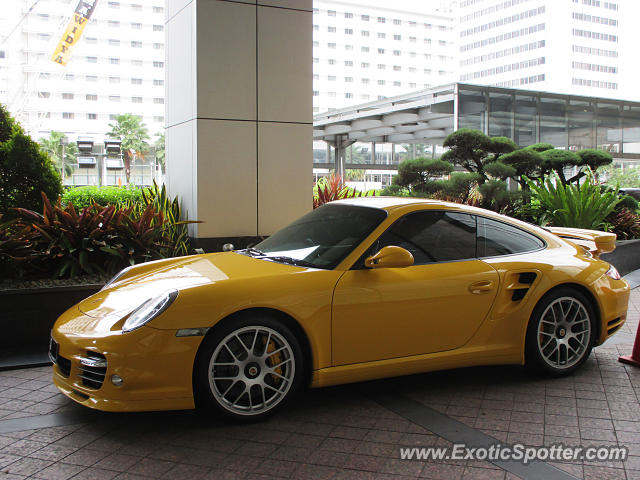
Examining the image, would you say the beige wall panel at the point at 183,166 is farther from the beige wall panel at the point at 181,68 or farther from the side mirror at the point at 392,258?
the side mirror at the point at 392,258

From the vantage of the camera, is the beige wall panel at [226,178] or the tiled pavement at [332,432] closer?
the tiled pavement at [332,432]

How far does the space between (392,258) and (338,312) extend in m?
0.50

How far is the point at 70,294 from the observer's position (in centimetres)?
560

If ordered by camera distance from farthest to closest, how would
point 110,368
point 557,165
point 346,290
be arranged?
point 557,165, point 346,290, point 110,368

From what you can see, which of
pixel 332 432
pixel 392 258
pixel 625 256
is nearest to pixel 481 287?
pixel 392 258

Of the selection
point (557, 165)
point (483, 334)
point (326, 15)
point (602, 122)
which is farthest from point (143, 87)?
point (483, 334)

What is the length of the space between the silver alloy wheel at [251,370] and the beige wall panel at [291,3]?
5610 millimetres

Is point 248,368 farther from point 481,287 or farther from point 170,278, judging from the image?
point 481,287

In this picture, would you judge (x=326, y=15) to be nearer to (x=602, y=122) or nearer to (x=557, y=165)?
(x=602, y=122)

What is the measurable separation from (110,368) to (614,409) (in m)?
3.27

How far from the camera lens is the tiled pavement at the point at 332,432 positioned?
3.09 m

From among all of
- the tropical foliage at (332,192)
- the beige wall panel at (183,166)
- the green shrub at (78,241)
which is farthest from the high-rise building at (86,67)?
the green shrub at (78,241)

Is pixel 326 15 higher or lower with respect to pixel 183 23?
higher

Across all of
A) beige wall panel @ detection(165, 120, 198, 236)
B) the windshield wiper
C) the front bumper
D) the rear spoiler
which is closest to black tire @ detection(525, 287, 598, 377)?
the rear spoiler
